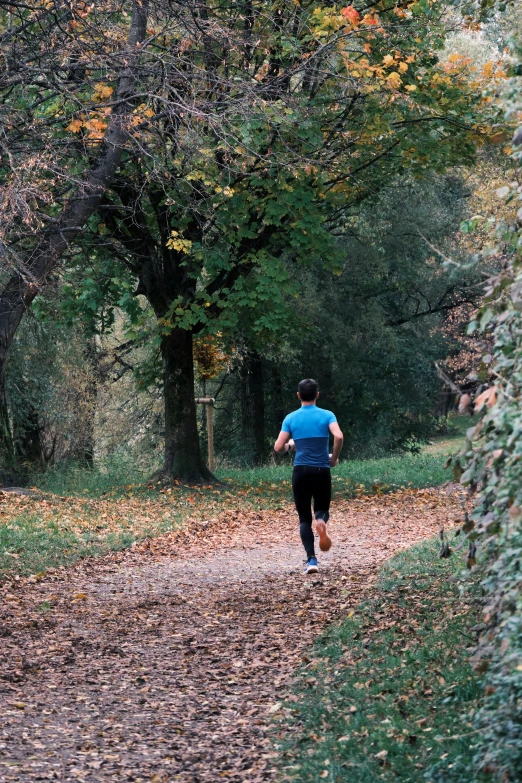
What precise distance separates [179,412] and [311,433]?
9982 millimetres

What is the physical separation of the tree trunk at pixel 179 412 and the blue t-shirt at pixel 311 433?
976cm

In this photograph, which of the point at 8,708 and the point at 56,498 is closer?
the point at 8,708

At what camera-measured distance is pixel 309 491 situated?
33.2 feet

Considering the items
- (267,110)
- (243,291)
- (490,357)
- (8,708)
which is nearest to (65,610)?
(8,708)

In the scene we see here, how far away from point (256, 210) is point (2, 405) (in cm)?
579

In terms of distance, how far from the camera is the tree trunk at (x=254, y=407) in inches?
1051

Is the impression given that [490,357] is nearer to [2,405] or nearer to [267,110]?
[267,110]

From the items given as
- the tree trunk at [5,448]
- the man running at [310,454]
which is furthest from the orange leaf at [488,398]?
the tree trunk at [5,448]

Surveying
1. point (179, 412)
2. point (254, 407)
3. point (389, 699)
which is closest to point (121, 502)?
point (179, 412)

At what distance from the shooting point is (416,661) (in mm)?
6211

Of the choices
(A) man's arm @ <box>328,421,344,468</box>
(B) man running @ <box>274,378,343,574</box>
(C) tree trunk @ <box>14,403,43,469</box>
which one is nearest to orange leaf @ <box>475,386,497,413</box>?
(A) man's arm @ <box>328,421,344,468</box>

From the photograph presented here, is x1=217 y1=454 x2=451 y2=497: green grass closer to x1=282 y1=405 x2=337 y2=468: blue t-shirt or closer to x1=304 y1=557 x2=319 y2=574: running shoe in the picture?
x1=304 y1=557 x2=319 y2=574: running shoe

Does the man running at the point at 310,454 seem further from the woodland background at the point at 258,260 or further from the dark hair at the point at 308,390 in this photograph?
the woodland background at the point at 258,260

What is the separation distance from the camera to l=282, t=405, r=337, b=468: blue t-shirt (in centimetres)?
998
